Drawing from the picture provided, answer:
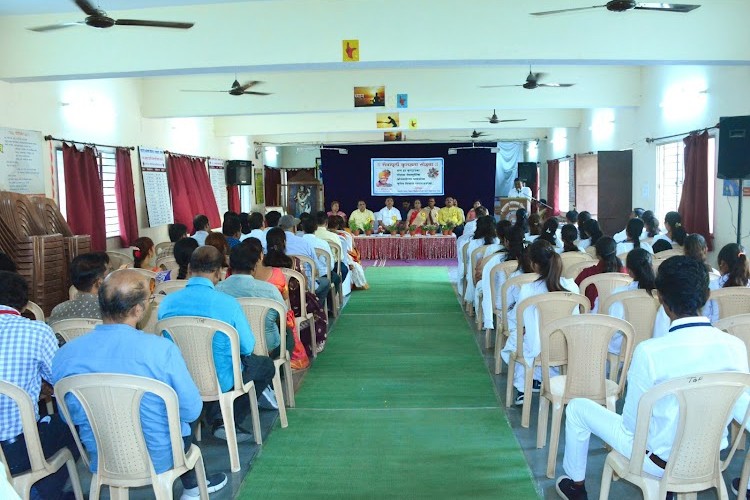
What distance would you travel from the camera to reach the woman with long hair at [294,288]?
4.95 meters

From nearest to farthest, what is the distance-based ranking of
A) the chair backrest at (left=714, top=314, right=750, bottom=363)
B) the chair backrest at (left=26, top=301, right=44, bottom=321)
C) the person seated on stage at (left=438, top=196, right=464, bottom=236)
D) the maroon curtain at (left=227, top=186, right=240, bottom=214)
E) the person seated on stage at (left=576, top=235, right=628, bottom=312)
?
the chair backrest at (left=714, top=314, right=750, bottom=363) → the chair backrest at (left=26, top=301, right=44, bottom=321) → the person seated on stage at (left=576, top=235, right=628, bottom=312) → the person seated on stage at (left=438, top=196, right=464, bottom=236) → the maroon curtain at (left=227, top=186, right=240, bottom=214)

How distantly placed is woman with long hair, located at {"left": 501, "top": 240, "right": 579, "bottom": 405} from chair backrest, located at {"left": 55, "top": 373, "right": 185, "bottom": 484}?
1993 millimetres

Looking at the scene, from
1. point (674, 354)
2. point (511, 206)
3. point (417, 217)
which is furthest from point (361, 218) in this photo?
point (674, 354)

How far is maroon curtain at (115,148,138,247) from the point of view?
8.85 m

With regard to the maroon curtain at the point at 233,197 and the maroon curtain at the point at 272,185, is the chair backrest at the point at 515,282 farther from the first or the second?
the maroon curtain at the point at 272,185

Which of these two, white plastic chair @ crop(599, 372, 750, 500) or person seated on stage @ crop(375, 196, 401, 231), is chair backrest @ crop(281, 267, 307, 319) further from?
person seated on stage @ crop(375, 196, 401, 231)

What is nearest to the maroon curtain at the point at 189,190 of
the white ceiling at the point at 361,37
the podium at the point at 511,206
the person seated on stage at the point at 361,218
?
the person seated on stage at the point at 361,218

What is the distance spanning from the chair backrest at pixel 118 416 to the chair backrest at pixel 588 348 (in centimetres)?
170

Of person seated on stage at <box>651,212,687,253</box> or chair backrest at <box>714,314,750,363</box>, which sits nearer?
chair backrest at <box>714,314,750,363</box>

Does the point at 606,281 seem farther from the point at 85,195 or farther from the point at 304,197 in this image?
the point at 304,197

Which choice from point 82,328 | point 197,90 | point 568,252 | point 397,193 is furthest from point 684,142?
point 397,193

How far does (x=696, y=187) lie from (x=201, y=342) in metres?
6.47

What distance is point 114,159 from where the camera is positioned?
897 cm

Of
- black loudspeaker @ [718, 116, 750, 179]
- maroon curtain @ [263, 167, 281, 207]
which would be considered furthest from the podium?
maroon curtain @ [263, 167, 281, 207]
